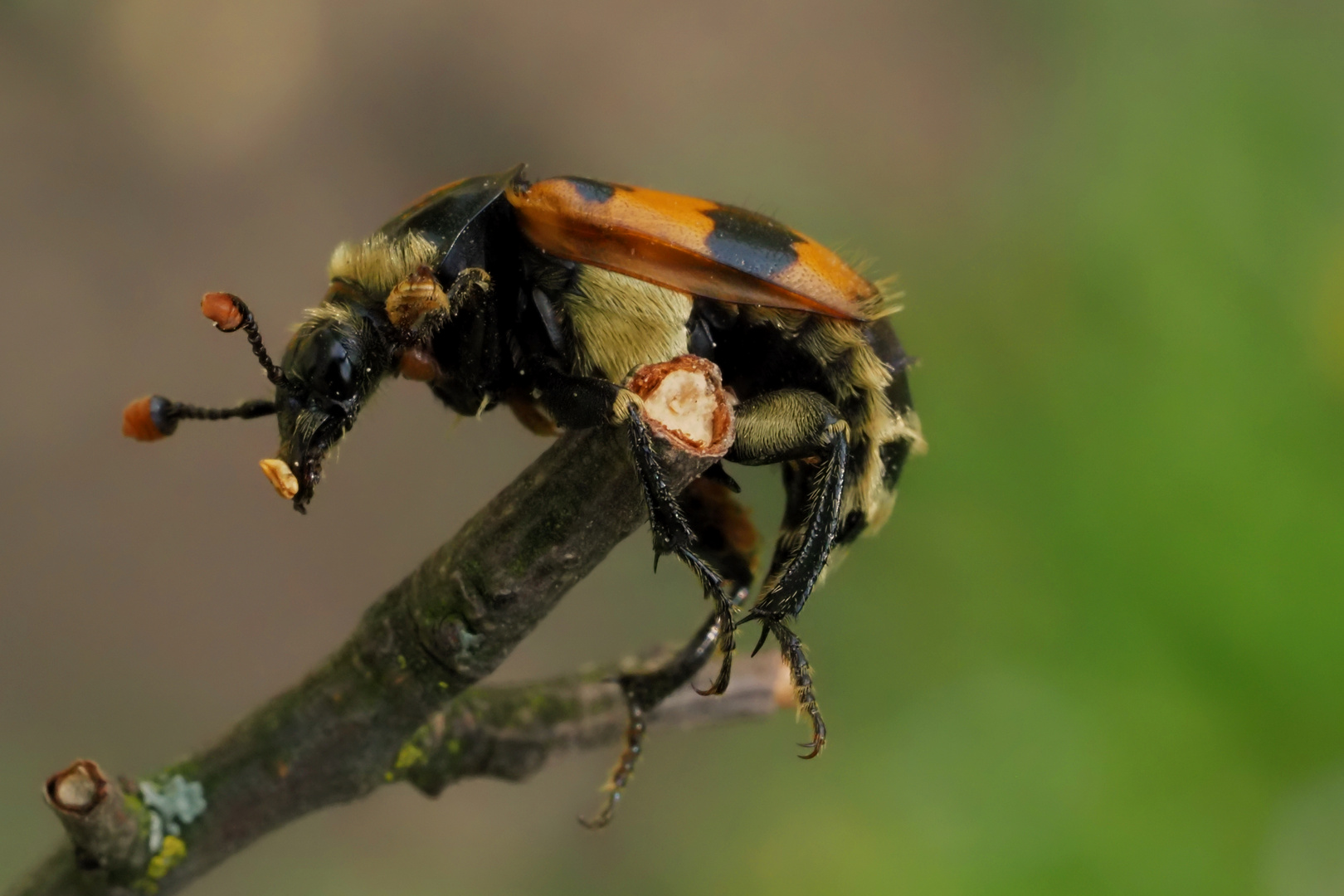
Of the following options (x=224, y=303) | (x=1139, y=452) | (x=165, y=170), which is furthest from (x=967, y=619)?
(x=165, y=170)

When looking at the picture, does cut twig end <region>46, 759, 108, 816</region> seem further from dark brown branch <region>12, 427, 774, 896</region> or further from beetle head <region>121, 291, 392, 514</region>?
beetle head <region>121, 291, 392, 514</region>

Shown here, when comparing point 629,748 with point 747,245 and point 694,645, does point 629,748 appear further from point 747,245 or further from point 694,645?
point 747,245

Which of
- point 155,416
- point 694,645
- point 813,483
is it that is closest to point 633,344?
point 813,483

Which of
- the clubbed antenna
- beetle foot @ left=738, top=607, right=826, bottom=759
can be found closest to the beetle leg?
beetle foot @ left=738, top=607, right=826, bottom=759

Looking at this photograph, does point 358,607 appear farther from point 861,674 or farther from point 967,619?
point 967,619

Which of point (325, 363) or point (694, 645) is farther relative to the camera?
point (694, 645)

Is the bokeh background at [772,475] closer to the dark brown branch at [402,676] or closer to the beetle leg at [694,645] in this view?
the beetle leg at [694,645]

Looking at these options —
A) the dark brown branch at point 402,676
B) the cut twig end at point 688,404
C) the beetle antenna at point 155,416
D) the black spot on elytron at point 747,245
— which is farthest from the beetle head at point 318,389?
the black spot on elytron at point 747,245
